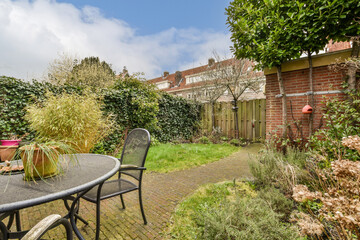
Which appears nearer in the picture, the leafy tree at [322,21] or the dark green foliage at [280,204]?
the dark green foliage at [280,204]

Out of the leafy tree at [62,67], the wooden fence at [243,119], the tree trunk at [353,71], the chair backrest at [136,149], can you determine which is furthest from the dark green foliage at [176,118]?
the leafy tree at [62,67]

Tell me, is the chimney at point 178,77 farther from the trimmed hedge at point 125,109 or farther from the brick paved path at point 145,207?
the brick paved path at point 145,207

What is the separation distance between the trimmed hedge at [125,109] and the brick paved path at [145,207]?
2.52 metres

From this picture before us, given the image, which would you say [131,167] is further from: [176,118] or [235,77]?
[235,77]

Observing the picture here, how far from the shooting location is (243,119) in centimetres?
776

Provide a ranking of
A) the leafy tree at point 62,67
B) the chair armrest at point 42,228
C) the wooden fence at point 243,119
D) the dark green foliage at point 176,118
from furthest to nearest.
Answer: the leafy tree at point 62,67, the dark green foliage at point 176,118, the wooden fence at point 243,119, the chair armrest at point 42,228

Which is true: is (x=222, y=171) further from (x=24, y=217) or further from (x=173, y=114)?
(x=173, y=114)

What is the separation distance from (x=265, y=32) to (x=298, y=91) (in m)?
1.57

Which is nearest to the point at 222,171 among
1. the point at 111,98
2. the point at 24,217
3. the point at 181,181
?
the point at 181,181

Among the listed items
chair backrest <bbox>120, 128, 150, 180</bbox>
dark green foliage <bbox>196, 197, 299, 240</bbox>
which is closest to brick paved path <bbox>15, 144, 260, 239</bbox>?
chair backrest <bbox>120, 128, 150, 180</bbox>

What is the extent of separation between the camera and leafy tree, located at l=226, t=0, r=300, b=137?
3.23m

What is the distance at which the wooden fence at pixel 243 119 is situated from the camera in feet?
23.4

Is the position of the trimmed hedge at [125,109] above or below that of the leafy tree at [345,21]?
below

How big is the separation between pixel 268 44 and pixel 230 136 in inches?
217
